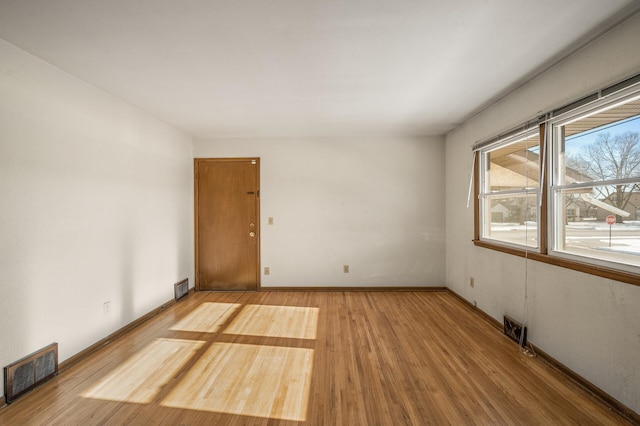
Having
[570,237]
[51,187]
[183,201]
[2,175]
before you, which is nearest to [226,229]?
[183,201]

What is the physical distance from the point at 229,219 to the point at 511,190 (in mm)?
3842

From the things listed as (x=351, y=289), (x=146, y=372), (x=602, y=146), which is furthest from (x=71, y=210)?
(x=602, y=146)

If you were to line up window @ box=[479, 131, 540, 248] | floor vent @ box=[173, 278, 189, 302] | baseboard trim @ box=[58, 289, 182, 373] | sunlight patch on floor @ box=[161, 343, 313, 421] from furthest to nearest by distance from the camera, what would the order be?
floor vent @ box=[173, 278, 189, 302]
window @ box=[479, 131, 540, 248]
baseboard trim @ box=[58, 289, 182, 373]
sunlight patch on floor @ box=[161, 343, 313, 421]

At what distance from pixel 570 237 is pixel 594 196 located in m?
0.39

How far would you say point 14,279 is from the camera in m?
2.04

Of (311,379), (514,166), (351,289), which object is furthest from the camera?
(351,289)

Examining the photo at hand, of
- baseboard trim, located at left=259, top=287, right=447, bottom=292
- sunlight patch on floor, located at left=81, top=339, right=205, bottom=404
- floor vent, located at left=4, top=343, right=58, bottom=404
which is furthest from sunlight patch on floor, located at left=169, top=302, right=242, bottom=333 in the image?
floor vent, located at left=4, top=343, right=58, bottom=404

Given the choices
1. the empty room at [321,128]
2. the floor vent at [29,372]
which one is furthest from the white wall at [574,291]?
the floor vent at [29,372]

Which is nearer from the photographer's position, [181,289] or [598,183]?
[598,183]

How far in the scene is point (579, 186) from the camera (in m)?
2.25

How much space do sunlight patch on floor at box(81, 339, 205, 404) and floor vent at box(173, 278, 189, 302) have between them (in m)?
1.30

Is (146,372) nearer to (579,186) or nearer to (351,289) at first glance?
(351,289)

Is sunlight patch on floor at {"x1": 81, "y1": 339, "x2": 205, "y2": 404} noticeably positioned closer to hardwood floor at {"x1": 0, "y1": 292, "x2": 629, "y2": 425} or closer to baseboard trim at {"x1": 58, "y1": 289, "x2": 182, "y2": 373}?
hardwood floor at {"x1": 0, "y1": 292, "x2": 629, "y2": 425}

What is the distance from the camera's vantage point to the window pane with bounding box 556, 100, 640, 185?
1.88 meters
